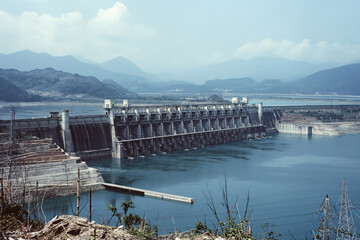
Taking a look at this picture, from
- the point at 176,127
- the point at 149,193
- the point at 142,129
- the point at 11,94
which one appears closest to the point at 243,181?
the point at 149,193

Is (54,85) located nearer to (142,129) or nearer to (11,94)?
(11,94)

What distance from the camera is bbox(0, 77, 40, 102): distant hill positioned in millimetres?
81562

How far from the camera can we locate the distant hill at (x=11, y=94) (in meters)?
81.6

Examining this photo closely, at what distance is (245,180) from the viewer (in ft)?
79.5

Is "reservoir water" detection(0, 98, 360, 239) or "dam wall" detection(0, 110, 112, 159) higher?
"dam wall" detection(0, 110, 112, 159)

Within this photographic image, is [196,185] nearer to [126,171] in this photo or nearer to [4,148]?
[126,171]

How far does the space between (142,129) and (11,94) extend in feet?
188

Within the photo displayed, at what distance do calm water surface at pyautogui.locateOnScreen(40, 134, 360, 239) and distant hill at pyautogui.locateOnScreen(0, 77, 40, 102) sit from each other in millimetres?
56156

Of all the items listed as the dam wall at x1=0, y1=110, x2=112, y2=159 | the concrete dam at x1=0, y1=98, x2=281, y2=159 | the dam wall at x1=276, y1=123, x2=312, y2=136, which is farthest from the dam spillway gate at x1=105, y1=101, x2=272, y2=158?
the dam wall at x1=276, y1=123, x2=312, y2=136

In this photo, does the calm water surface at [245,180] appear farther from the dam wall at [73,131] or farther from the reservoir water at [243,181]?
the dam wall at [73,131]

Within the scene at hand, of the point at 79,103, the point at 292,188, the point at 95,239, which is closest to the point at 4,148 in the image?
the point at 292,188

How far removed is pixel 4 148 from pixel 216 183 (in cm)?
1082

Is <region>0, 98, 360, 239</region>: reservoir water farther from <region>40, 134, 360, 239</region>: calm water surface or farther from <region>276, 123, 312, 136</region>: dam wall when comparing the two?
<region>276, 123, 312, 136</region>: dam wall

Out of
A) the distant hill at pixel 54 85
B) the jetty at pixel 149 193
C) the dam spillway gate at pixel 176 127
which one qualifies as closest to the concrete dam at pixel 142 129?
the dam spillway gate at pixel 176 127
